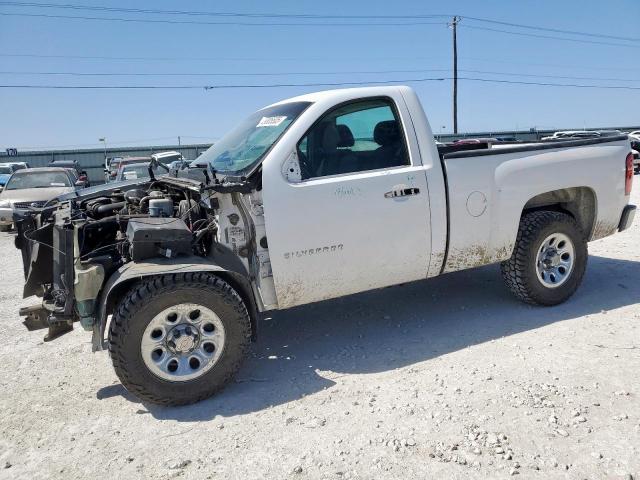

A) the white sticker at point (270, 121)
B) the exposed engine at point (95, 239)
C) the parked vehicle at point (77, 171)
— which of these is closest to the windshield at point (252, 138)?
the white sticker at point (270, 121)

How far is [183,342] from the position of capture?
134 inches

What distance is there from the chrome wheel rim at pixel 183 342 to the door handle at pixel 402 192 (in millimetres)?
1583

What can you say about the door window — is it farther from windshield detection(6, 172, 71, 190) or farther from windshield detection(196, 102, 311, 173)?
windshield detection(6, 172, 71, 190)

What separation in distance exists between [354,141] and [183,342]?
1.99m

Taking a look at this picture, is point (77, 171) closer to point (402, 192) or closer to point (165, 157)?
point (165, 157)

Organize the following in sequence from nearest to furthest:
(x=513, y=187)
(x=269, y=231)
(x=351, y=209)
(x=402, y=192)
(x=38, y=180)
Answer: (x=269, y=231) < (x=351, y=209) < (x=402, y=192) < (x=513, y=187) < (x=38, y=180)

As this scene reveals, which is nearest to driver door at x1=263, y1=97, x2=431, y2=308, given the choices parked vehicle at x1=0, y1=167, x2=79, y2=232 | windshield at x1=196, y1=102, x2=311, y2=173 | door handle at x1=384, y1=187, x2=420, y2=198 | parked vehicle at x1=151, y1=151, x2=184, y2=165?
door handle at x1=384, y1=187, x2=420, y2=198

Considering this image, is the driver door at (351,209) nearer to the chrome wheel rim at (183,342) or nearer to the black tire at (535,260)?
the chrome wheel rim at (183,342)

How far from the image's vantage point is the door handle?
389 cm

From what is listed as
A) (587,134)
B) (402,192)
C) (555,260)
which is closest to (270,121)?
(402,192)

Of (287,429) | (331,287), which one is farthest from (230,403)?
(331,287)

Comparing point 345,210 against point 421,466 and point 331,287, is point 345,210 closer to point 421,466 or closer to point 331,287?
point 331,287

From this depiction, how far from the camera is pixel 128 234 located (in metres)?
3.51

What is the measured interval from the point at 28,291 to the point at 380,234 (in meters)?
2.82
